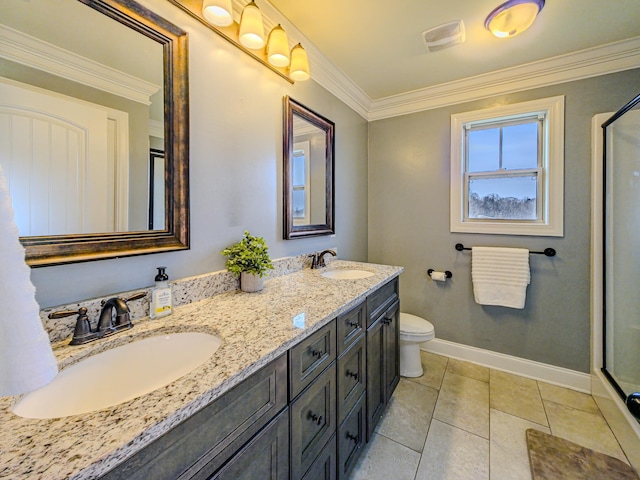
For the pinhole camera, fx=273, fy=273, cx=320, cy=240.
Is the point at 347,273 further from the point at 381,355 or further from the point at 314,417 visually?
the point at 314,417

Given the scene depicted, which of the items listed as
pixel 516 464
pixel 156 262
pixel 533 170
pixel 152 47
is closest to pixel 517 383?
pixel 516 464

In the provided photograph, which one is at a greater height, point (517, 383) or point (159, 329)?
point (159, 329)

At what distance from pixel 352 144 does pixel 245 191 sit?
1.41 metres

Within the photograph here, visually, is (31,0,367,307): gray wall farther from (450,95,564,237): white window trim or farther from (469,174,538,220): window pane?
(469,174,538,220): window pane

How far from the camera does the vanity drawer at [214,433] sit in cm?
51

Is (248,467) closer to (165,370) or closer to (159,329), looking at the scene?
(165,370)

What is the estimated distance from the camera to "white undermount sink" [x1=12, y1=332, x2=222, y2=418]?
0.64m

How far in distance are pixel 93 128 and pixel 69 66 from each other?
185mm

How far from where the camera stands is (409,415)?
1746 mm

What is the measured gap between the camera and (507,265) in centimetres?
212

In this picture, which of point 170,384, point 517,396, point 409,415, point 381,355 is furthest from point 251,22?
point 517,396

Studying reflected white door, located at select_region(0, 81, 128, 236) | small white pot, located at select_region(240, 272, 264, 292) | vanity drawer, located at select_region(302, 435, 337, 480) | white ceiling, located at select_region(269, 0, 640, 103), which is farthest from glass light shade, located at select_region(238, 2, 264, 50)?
vanity drawer, located at select_region(302, 435, 337, 480)

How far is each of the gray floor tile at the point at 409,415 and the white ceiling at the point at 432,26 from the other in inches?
94.3

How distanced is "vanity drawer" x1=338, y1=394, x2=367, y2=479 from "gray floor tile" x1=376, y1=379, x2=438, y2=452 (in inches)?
12.6
